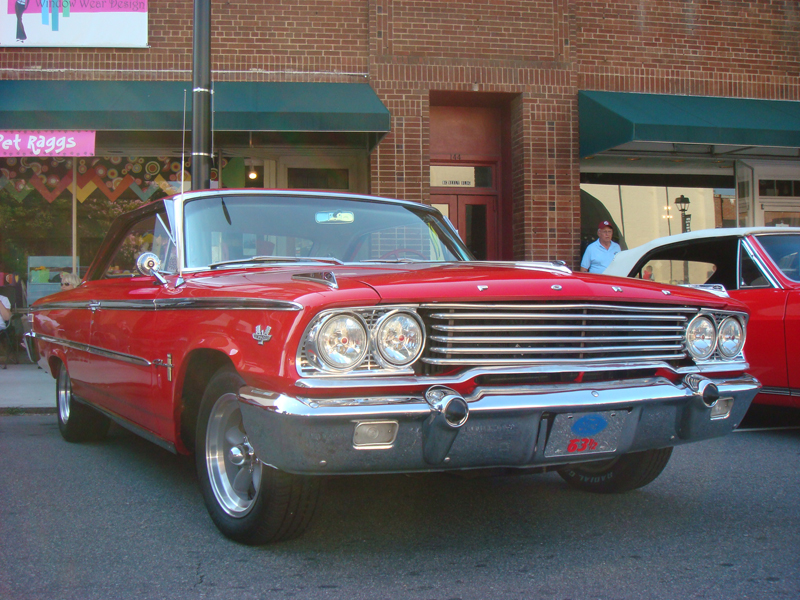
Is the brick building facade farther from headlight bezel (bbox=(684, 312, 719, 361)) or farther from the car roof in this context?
headlight bezel (bbox=(684, 312, 719, 361))

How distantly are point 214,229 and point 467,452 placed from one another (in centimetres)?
194

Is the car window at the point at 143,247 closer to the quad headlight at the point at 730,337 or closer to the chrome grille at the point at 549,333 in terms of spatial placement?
the chrome grille at the point at 549,333

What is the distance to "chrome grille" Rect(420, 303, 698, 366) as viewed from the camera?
2.75 meters

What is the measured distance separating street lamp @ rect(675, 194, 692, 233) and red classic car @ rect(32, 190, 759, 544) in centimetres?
916

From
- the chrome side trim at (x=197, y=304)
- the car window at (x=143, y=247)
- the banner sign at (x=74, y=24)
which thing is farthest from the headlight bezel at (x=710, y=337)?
the banner sign at (x=74, y=24)

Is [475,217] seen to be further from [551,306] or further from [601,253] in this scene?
[551,306]

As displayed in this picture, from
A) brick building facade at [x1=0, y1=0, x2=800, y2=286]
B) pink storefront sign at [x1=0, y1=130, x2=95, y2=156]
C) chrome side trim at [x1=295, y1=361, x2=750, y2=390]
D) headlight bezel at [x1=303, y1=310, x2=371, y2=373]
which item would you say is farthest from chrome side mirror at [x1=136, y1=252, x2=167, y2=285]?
brick building facade at [x1=0, y1=0, x2=800, y2=286]

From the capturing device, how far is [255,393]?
8.86ft

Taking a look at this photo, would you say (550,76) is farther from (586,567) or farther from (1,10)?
(586,567)

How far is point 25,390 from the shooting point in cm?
825

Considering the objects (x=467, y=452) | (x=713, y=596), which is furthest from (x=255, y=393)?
(x=713, y=596)

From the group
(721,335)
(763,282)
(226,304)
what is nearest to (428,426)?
(226,304)

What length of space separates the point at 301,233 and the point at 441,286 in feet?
4.63

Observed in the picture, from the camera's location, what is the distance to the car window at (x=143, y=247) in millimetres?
3951
